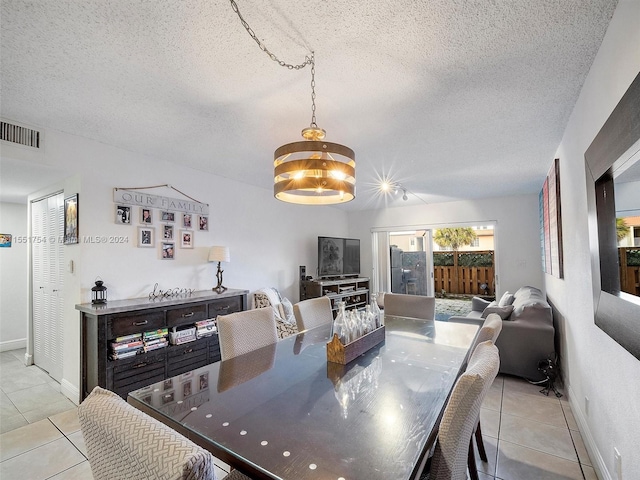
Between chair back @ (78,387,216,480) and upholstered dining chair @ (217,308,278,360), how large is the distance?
119 centimetres

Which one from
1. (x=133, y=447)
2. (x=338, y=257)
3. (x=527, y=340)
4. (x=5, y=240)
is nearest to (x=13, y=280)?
(x=5, y=240)

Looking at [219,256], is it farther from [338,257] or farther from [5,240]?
[5,240]

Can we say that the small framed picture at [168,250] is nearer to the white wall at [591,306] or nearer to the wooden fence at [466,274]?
the white wall at [591,306]

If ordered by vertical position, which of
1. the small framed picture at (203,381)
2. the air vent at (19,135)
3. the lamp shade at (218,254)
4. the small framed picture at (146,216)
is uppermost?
the air vent at (19,135)

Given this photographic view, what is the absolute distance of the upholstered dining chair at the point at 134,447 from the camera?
1.84 feet

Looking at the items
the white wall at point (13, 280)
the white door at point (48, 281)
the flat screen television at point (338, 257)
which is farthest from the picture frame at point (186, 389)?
the white wall at point (13, 280)

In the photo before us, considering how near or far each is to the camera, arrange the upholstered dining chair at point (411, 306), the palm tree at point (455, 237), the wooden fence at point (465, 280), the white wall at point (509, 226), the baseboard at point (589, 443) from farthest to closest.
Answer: the palm tree at point (455, 237)
the wooden fence at point (465, 280)
the white wall at point (509, 226)
the upholstered dining chair at point (411, 306)
the baseboard at point (589, 443)

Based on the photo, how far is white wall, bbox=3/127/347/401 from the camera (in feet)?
9.19

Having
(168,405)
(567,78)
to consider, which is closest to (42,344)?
(168,405)

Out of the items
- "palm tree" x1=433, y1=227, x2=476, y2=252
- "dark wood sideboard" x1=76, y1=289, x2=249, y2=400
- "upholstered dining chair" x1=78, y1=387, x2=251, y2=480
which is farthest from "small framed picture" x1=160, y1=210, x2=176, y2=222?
"palm tree" x1=433, y1=227, x2=476, y2=252

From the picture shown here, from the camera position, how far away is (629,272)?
48.5 inches

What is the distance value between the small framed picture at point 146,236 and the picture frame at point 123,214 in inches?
5.9

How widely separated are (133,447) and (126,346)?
97.0 inches

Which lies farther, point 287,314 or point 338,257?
point 338,257
